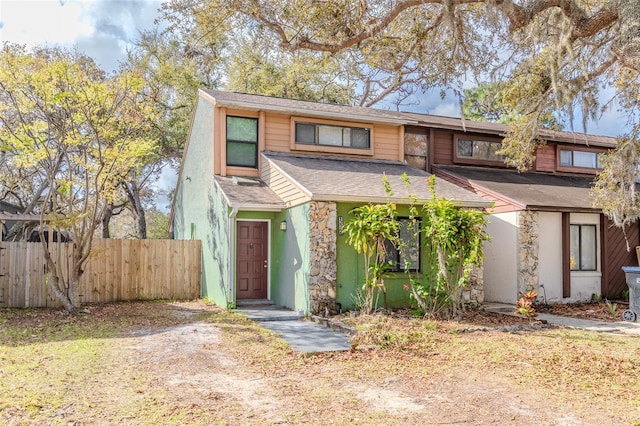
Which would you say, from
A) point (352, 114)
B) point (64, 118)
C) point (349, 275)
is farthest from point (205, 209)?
point (349, 275)

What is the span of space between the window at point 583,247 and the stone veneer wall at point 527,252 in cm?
148

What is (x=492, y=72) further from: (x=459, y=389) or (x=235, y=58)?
(x=235, y=58)

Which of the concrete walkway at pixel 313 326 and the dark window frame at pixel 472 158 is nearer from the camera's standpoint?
the concrete walkway at pixel 313 326

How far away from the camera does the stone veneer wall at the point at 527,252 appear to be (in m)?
12.3

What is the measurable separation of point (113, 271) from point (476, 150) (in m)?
11.3

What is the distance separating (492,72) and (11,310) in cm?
1107

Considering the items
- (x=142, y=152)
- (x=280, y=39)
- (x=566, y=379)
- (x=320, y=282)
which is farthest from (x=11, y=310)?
(x=566, y=379)

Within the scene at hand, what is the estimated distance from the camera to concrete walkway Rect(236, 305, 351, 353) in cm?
764

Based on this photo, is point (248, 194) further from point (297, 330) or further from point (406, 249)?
point (297, 330)

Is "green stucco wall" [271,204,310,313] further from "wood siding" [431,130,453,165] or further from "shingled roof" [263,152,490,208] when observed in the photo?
"wood siding" [431,130,453,165]

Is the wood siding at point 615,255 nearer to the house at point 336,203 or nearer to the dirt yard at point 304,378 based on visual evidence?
the house at point 336,203

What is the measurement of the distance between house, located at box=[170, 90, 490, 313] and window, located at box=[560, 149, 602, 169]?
244 inches

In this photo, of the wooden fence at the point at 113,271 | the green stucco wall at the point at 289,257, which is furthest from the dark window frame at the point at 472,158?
the wooden fence at the point at 113,271

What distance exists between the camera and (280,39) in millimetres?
8211
